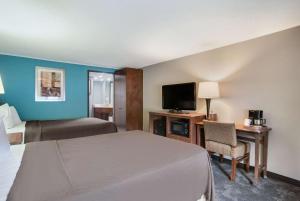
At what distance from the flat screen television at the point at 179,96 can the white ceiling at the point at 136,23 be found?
82 centimetres

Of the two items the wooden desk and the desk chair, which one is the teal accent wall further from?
the wooden desk

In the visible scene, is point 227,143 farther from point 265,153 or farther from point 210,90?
point 210,90

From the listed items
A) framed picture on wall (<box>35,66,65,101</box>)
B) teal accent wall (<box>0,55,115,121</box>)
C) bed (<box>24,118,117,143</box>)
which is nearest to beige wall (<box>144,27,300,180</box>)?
bed (<box>24,118,117,143</box>)

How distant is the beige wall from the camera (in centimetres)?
233

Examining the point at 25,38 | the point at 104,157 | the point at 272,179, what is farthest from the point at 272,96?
the point at 25,38

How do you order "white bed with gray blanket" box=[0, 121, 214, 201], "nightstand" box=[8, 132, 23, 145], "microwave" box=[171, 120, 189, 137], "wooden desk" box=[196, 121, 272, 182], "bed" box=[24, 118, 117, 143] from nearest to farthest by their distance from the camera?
"white bed with gray blanket" box=[0, 121, 214, 201] < "wooden desk" box=[196, 121, 272, 182] < "nightstand" box=[8, 132, 23, 145] < "bed" box=[24, 118, 117, 143] < "microwave" box=[171, 120, 189, 137]

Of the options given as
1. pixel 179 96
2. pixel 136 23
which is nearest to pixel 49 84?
pixel 136 23

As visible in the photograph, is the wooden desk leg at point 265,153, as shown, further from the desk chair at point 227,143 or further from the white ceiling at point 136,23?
the white ceiling at point 136,23

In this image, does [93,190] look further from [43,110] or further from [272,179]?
[43,110]

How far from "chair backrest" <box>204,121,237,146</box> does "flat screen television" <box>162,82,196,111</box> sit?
3.11ft

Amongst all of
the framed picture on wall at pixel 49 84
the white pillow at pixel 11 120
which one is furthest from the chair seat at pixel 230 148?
the framed picture on wall at pixel 49 84

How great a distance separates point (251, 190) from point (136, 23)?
8.64 ft

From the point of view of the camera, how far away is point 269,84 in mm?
2561

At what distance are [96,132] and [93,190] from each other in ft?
7.24
